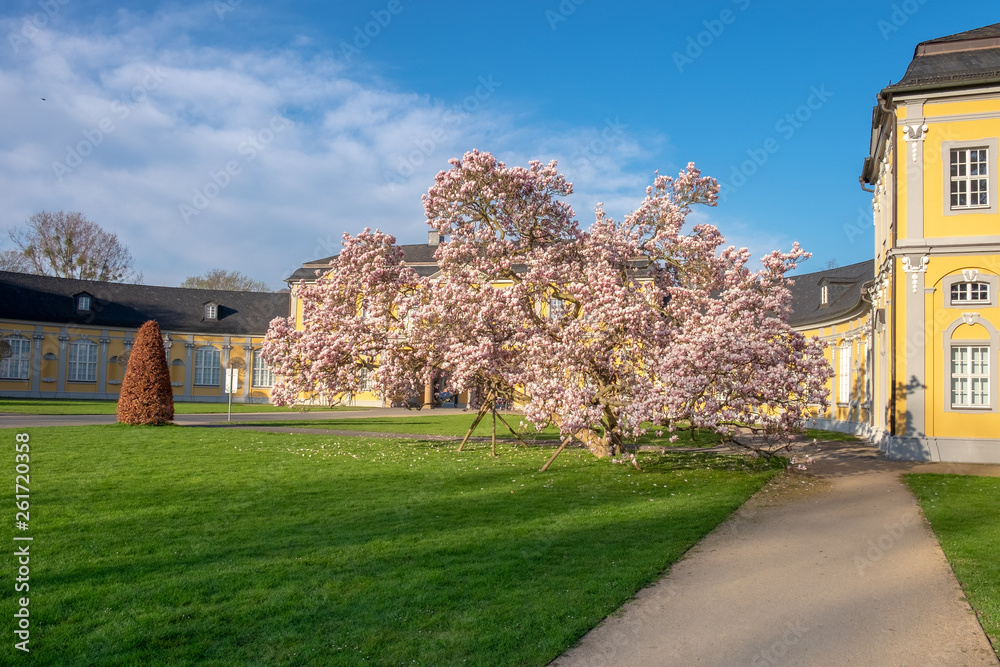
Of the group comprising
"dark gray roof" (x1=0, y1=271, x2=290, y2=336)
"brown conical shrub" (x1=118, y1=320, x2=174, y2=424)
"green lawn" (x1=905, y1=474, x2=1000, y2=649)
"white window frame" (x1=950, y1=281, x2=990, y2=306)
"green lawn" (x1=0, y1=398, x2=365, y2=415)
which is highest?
"dark gray roof" (x1=0, y1=271, x2=290, y2=336)

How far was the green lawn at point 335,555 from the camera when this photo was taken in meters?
4.69

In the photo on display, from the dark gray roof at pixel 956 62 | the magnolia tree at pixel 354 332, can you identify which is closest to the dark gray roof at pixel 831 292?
the dark gray roof at pixel 956 62

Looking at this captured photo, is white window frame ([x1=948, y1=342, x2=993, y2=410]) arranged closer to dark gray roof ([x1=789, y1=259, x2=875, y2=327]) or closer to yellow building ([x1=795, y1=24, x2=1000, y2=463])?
yellow building ([x1=795, y1=24, x2=1000, y2=463])

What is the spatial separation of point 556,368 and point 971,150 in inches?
499

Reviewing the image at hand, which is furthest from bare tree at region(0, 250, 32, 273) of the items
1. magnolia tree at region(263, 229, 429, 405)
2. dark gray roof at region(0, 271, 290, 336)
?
magnolia tree at region(263, 229, 429, 405)

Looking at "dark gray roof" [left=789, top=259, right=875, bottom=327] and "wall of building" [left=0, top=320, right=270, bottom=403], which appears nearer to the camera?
"dark gray roof" [left=789, top=259, right=875, bottom=327]

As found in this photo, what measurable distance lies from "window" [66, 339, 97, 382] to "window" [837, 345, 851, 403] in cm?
4376

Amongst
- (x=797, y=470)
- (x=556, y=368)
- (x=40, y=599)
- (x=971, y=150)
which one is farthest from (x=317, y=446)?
(x=971, y=150)

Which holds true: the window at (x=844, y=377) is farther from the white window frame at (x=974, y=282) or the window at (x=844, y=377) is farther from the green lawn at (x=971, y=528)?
the green lawn at (x=971, y=528)

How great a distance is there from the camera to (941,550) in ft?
25.8

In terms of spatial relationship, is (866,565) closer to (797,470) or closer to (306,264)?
(797,470)

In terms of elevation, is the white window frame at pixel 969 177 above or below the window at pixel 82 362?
above

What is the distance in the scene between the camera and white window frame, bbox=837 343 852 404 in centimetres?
2859

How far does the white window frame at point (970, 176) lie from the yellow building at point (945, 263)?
0.02 metres
